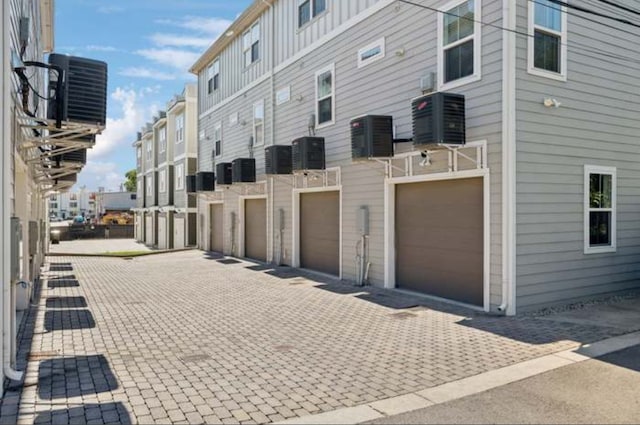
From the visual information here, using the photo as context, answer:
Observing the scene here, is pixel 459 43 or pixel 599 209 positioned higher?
pixel 459 43

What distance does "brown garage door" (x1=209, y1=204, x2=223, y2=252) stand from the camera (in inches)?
766

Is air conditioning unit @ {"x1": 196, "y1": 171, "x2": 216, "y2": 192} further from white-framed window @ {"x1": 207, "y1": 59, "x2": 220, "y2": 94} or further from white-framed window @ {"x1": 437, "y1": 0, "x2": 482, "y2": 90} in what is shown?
white-framed window @ {"x1": 437, "y1": 0, "x2": 482, "y2": 90}

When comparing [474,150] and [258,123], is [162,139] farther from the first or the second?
[474,150]

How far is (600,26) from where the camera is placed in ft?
27.5

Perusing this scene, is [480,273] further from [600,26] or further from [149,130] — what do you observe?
[149,130]

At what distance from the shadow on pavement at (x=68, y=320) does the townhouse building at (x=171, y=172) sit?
1673cm

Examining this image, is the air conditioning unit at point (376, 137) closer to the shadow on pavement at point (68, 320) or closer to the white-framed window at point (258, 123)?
the shadow on pavement at point (68, 320)

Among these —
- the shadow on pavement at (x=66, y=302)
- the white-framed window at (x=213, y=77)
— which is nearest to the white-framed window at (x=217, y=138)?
the white-framed window at (x=213, y=77)

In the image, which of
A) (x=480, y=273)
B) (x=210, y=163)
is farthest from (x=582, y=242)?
(x=210, y=163)

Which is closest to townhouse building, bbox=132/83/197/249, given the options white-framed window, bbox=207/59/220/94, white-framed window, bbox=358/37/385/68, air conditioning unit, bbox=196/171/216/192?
white-framed window, bbox=207/59/220/94

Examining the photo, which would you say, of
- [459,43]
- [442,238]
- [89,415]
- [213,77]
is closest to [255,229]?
[213,77]

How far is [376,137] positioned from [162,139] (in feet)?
77.8

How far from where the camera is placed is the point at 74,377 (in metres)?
4.63

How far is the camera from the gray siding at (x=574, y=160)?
7316mm
